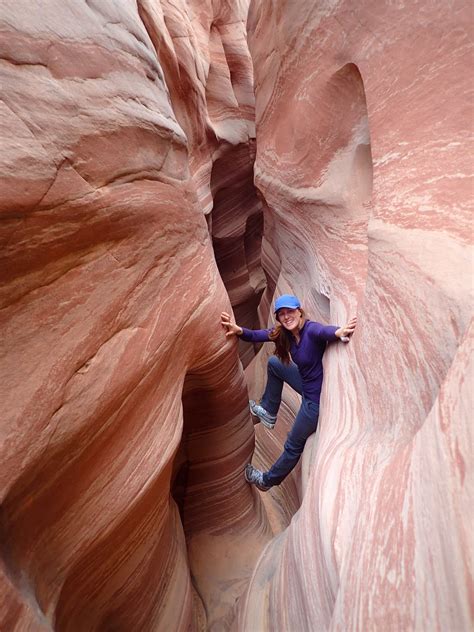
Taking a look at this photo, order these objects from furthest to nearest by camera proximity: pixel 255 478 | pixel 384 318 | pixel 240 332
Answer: pixel 255 478 → pixel 240 332 → pixel 384 318

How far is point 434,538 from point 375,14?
2957mm

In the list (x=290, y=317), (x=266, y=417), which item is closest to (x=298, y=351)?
(x=290, y=317)

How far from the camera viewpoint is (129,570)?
7.26 ft

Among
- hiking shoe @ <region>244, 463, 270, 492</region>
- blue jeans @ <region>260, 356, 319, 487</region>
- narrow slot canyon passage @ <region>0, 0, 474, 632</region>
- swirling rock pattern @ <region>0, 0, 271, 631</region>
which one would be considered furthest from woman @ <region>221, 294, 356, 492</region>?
swirling rock pattern @ <region>0, 0, 271, 631</region>

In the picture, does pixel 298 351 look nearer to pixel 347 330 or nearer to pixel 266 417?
pixel 347 330

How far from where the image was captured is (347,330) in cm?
223

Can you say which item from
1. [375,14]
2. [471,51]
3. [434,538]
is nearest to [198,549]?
[434,538]

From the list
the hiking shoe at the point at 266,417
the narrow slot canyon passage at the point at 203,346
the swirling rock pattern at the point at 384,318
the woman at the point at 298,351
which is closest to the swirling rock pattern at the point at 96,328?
the narrow slot canyon passage at the point at 203,346

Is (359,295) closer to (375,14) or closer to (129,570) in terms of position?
(375,14)

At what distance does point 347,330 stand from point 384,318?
37cm

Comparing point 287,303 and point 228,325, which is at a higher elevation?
point 287,303

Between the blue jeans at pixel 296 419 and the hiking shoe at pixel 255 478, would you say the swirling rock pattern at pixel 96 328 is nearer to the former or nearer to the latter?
the blue jeans at pixel 296 419

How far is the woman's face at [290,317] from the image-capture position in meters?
2.57

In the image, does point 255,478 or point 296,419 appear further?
point 255,478
